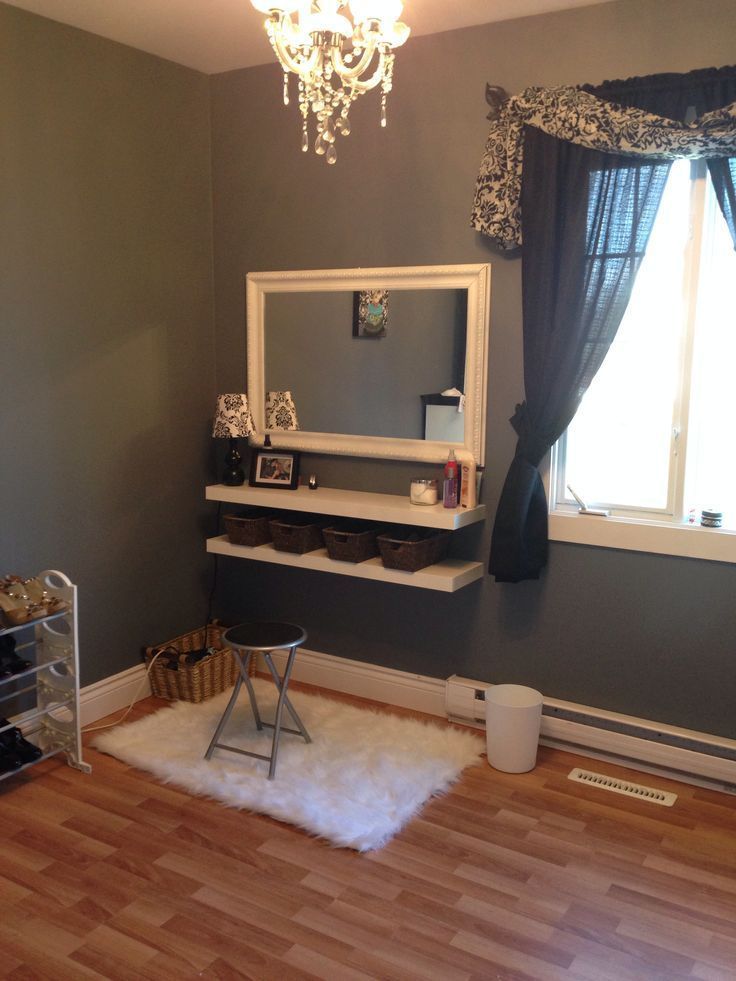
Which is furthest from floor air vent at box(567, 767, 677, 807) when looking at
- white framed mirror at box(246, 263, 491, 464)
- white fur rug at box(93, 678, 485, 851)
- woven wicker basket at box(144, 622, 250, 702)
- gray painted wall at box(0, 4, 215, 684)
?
gray painted wall at box(0, 4, 215, 684)

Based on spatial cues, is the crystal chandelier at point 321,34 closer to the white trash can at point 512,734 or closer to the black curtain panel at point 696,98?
the black curtain panel at point 696,98

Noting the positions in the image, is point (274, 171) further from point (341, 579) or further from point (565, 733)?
point (565, 733)

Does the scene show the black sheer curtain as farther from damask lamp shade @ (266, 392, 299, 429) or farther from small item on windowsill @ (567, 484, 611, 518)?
damask lamp shade @ (266, 392, 299, 429)

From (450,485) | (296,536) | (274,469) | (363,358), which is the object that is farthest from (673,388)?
(274,469)

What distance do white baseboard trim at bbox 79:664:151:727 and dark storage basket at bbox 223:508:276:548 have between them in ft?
2.27

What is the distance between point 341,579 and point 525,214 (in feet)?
5.60

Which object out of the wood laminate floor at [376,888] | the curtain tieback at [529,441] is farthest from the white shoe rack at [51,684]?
the curtain tieback at [529,441]

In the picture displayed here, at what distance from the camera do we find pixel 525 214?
307 cm

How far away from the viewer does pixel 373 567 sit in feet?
11.1

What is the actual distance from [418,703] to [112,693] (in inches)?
49.9

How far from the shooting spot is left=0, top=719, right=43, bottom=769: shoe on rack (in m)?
2.95

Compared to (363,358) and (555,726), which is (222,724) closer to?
(555,726)

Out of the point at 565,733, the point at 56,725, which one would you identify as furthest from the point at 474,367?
the point at 56,725

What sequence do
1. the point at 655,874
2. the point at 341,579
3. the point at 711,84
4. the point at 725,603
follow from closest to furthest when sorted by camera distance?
the point at 655,874 → the point at 711,84 → the point at 725,603 → the point at 341,579
